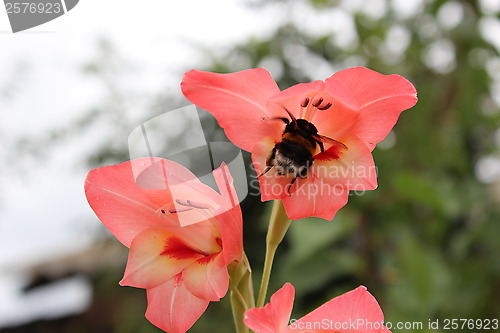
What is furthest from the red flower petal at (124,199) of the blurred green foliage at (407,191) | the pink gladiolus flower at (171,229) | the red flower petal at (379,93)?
the blurred green foliage at (407,191)

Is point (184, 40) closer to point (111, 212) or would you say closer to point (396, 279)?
point (396, 279)

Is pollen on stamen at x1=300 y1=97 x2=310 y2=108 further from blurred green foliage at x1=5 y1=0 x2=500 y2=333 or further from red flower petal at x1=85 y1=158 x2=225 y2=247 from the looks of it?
blurred green foliage at x1=5 y1=0 x2=500 y2=333

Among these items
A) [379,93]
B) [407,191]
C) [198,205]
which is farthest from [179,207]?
[407,191]

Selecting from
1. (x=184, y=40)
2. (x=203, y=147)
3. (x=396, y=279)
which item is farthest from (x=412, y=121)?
(x=203, y=147)

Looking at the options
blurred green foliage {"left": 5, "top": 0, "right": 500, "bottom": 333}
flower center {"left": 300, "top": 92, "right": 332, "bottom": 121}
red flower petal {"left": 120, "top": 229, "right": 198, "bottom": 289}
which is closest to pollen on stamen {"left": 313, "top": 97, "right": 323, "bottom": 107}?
flower center {"left": 300, "top": 92, "right": 332, "bottom": 121}

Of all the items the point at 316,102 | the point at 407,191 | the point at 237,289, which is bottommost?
the point at 407,191

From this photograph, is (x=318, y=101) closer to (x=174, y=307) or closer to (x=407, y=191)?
(x=174, y=307)
